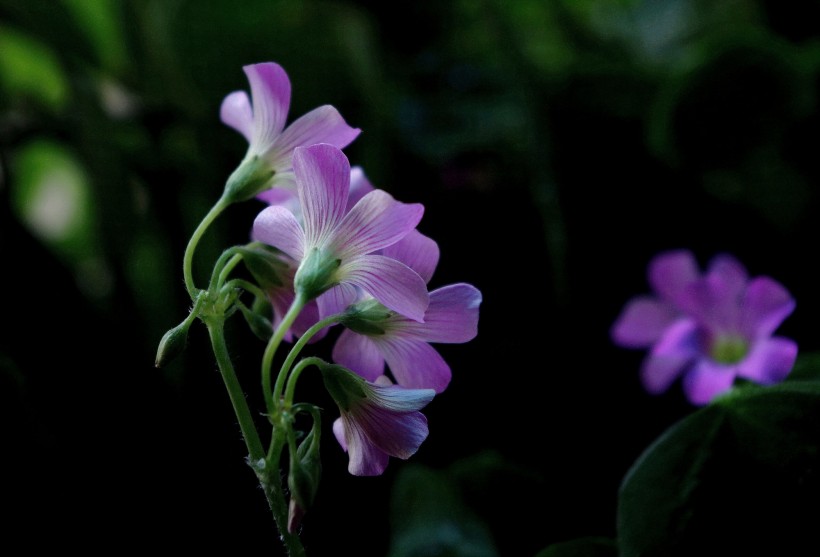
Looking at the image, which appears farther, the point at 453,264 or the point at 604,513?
the point at 453,264

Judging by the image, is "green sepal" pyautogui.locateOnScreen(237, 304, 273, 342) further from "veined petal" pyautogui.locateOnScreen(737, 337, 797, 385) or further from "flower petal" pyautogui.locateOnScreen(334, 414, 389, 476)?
"veined petal" pyautogui.locateOnScreen(737, 337, 797, 385)

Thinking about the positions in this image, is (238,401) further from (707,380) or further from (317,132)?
(707,380)

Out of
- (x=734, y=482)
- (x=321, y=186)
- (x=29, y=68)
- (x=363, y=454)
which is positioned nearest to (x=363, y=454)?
(x=363, y=454)

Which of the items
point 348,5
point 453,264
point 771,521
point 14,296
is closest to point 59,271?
point 14,296

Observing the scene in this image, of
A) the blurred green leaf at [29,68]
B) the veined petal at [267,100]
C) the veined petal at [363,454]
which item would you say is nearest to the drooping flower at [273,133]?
the veined petal at [267,100]

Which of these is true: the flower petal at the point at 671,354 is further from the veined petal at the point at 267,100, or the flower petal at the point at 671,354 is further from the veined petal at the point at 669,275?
the veined petal at the point at 267,100

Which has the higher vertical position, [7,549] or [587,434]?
[7,549]

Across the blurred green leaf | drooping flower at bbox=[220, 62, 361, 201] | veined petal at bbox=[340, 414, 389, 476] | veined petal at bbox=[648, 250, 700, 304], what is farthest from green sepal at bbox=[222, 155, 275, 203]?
the blurred green leaf

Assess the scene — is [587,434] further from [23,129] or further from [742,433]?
[23,129]
